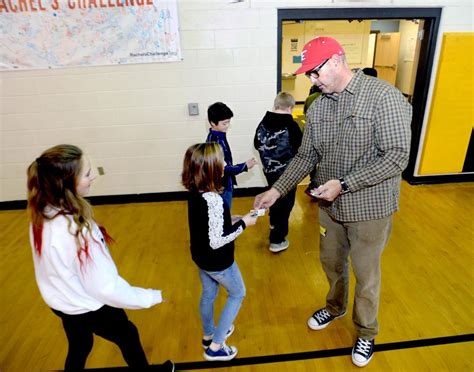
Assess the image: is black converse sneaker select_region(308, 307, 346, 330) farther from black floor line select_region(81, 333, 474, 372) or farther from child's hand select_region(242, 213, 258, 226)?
child's hand select_region(242, 213, 258, 226)

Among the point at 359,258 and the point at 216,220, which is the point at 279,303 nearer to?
the point at 359,258

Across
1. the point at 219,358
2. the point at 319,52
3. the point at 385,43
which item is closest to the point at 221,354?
the point at 219,358

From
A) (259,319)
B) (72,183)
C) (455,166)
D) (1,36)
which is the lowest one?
(259,319)

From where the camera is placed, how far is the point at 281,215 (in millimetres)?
2697

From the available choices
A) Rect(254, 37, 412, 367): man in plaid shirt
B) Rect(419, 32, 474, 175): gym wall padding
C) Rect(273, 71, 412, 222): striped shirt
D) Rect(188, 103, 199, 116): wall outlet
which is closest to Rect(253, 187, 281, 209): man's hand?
Rect(254, 37, 412, 367): man in plaid shirt

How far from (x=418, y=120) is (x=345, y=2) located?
64.5 inches

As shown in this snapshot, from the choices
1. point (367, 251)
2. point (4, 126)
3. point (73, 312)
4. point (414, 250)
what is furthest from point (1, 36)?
point (414, 250)

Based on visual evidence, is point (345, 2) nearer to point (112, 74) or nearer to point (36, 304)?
point (112, 74)

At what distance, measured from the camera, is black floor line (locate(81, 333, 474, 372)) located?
1796 mm

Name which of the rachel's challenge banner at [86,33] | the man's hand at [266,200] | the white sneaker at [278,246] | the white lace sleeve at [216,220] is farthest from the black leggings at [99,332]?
the rachel's challenge banner at [86,33]

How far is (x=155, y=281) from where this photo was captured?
249 cm

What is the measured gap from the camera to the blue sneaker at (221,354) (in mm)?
1797

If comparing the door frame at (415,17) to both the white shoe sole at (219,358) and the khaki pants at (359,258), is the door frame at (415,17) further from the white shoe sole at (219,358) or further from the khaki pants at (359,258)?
the white shoe sole at (219,358)

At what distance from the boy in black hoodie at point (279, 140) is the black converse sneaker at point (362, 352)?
1.14m
